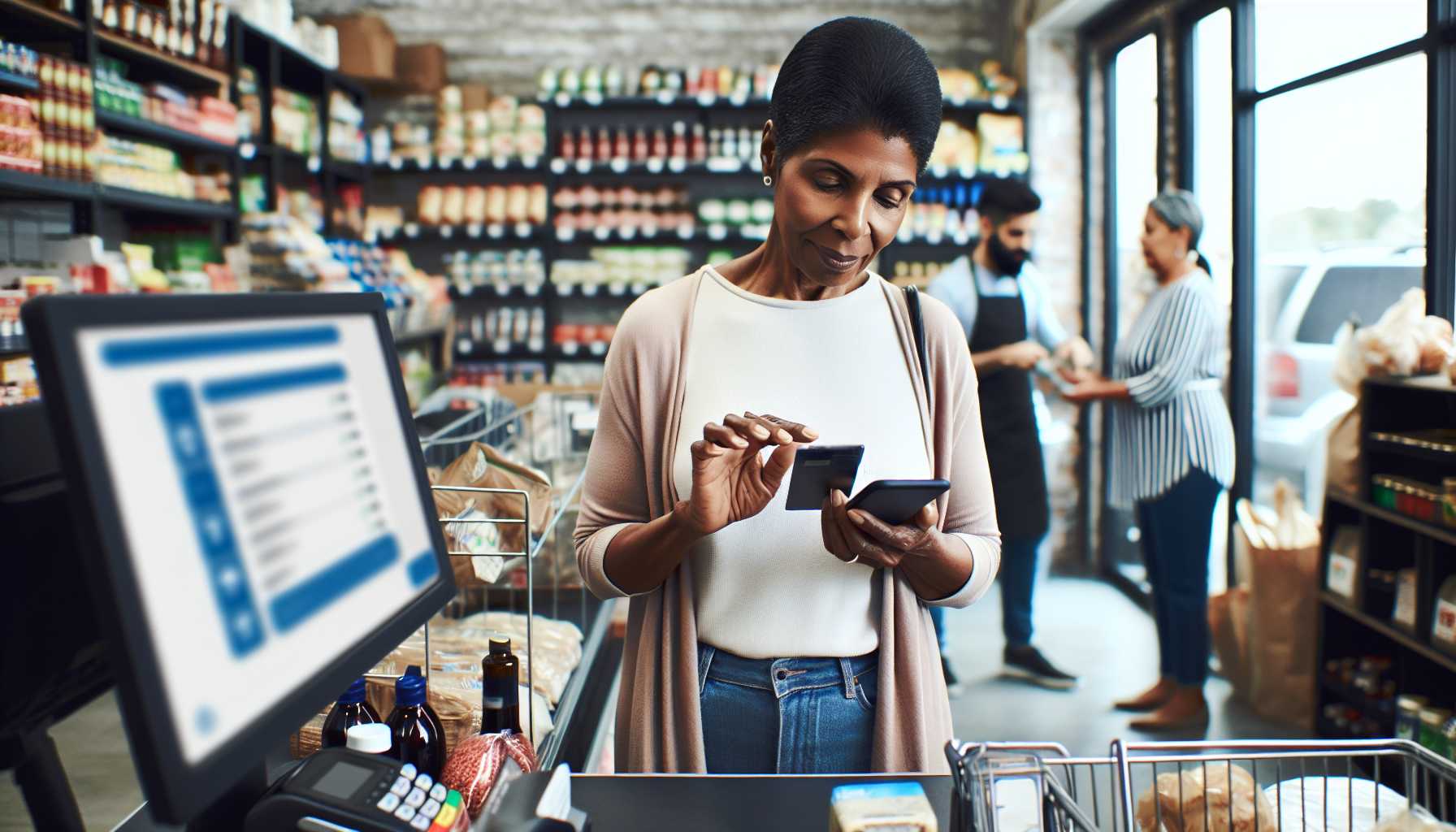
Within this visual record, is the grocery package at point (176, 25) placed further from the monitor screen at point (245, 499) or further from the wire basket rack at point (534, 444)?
the monitor screen at point (245, 499)

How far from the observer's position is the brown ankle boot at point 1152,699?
3824mm

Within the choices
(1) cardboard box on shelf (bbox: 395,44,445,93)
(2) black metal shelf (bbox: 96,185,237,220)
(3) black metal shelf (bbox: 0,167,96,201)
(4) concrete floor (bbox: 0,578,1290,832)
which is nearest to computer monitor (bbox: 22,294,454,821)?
(4) concrete floor (bbox: 0,578,1290,832)

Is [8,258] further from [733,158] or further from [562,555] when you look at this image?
[733,158]

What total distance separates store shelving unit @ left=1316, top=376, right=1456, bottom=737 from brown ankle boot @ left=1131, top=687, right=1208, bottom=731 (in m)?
0.41

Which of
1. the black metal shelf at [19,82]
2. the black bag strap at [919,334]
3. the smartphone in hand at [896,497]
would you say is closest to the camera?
the smartphone in hand at [896,497]

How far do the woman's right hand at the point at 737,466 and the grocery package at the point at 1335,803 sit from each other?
548 millimetres

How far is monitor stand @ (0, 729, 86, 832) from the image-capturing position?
78 centimetres

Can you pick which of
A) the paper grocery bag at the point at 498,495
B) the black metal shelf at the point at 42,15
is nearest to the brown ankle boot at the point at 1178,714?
the paper grocery bag at the point at 498,495

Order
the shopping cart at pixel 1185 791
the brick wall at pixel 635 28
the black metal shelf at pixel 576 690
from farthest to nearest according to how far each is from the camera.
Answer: the brick wall at pixel 635 28 < the black metal shelf at pixel 576 690 < the shopping cart at pixel 1185 791

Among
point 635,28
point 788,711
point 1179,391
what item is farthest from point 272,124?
point 788,711

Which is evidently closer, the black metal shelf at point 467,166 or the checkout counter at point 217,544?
the checkout counter at point 217,544

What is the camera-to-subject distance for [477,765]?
105cm

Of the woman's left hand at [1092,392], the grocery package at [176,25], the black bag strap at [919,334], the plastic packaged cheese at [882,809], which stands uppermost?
the grocery package at [176,25]

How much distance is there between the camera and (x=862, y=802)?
0.87 metres
